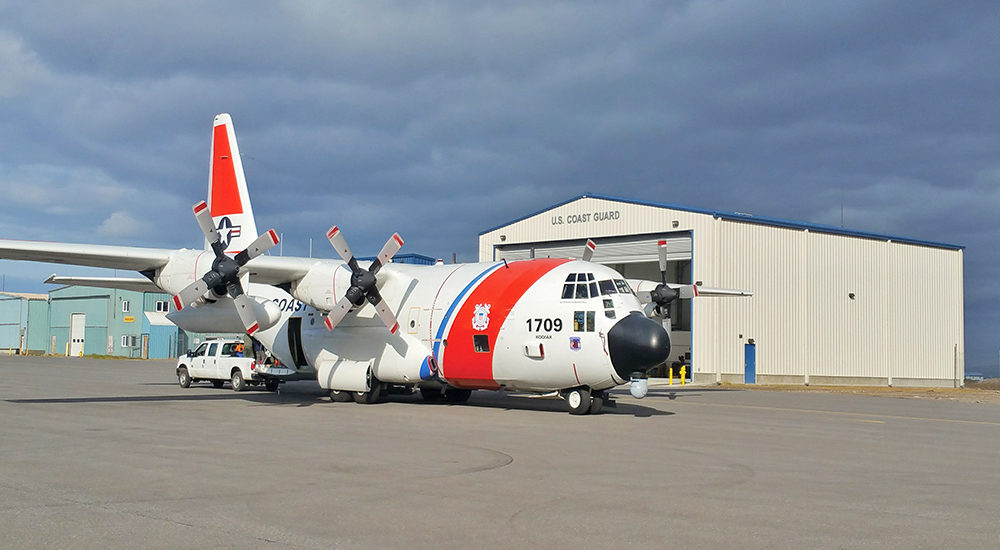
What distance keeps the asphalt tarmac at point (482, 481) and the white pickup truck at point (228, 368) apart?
7628mm

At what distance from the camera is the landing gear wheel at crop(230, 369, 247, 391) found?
27875mm

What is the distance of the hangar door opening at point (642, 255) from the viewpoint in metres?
42.1

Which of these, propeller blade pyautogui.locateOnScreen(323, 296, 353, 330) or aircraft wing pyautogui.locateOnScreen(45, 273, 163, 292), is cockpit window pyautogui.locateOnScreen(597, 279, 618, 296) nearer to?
propeller blade pyautogui.locateOnScreen(323, 296, 353, 330)

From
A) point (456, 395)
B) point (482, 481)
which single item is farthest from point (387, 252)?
point (482, 481)

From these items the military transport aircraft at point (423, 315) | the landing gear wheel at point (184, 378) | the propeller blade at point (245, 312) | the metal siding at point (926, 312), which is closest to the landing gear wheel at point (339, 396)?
the military transport aircraft at point (423, 315)

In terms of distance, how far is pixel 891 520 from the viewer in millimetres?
7816

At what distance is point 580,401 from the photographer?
1945cm

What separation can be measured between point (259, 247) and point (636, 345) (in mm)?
9633

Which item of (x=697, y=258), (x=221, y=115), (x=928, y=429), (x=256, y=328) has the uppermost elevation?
(x=221, y=115)

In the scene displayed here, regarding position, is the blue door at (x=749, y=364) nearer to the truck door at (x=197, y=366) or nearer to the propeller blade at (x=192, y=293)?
the truck door at (x=197, y=366)

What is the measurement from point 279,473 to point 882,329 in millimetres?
41342

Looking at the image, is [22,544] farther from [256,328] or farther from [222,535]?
[256,328]

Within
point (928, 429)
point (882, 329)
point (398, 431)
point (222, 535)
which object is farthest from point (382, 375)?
point (882, 329)

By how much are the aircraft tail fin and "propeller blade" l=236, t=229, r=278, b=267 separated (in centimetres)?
492
